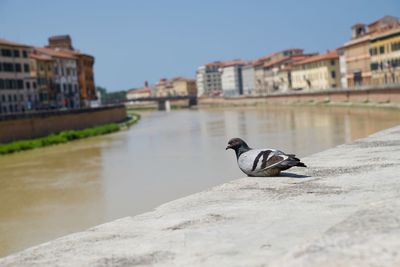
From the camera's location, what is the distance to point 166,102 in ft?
454

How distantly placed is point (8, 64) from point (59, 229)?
164ft

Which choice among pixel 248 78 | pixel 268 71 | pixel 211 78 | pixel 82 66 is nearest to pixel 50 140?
pixel 82 66

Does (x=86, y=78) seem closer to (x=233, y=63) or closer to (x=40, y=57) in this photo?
(x=40, y=57)

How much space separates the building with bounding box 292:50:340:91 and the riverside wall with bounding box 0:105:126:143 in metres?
39.0

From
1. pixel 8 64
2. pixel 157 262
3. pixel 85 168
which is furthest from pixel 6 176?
pixel 8 64

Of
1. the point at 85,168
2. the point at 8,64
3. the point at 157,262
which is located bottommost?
the point at 85,168

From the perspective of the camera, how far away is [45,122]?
4747cm

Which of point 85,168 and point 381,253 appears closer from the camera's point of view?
point 381,253

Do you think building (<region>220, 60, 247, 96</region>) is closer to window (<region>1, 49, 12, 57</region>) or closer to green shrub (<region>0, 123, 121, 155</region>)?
window (<region>1, 49, 12, 57</region>)

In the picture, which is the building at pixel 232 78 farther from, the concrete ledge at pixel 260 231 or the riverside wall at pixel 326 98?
the concrete ledge at pixel 260 231

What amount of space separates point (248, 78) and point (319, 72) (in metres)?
58.7

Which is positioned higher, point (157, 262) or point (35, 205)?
point (157, 262)

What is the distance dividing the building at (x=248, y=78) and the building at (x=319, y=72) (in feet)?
131

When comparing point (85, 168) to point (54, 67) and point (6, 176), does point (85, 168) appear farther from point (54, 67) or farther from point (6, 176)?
point (54, 67)
